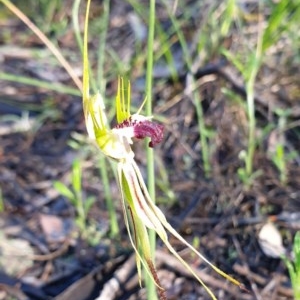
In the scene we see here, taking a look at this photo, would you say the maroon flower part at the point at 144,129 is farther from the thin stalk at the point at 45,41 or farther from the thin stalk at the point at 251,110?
the thin stalk at the point at 251,110

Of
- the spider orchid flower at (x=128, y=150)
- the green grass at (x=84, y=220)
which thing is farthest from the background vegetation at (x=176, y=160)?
the spider orchid flower at (x=128, y=150)

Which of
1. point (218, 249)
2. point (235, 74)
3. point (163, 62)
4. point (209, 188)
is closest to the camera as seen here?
point (218, 249)

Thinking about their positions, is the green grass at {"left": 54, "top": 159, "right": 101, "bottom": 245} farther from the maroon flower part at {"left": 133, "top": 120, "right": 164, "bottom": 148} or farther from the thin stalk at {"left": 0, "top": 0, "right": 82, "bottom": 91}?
the maroon flower part at {"left": 133, "top": 120, "right": 164, "bottom": 148}

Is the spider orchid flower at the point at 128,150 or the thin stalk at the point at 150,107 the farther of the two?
the thin stalk at the point at 150,107

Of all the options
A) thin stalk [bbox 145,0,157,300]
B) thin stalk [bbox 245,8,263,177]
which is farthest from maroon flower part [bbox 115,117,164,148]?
thin stalk [bbox 245,8,263,177]

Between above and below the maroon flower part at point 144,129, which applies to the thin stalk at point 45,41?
above

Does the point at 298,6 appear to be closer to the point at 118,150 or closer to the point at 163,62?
the point at 163,62

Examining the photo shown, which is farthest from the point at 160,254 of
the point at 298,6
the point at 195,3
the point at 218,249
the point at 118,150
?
the point at 195,3

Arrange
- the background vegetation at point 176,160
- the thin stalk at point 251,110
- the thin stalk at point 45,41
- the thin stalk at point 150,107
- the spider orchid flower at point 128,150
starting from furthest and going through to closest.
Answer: the thin stalk at point 251,110
the background vegetation at point 176,160
the thin stalk at point 45,41
the thin stalk at point 150,107
the spider orchid flower at point 128,150

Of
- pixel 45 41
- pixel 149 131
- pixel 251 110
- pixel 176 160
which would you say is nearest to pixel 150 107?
pixel 149 131
